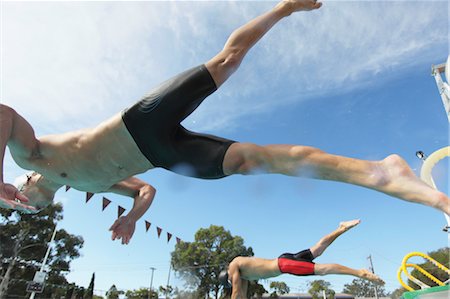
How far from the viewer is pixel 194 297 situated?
29562 millimetres

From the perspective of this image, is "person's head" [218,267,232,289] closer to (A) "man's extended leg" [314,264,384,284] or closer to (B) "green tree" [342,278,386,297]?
(A) "man's extended leg" [314,264,384,284]

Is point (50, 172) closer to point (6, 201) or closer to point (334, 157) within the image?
point (6, 201)

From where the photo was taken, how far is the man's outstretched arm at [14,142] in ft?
6.98

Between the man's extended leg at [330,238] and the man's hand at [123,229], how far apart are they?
2.61m

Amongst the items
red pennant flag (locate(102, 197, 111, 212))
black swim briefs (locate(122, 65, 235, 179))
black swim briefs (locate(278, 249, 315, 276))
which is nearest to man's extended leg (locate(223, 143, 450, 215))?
black swim briefs (locate(122, 65, 235, 179))

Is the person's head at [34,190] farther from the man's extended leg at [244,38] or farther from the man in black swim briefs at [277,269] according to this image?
the man's extended leg at [244,38]

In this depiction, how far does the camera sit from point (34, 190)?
135 inches

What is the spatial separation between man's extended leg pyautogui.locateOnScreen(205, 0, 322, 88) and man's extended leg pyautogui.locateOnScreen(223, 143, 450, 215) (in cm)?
56

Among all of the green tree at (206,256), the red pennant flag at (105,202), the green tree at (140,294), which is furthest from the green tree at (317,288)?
the red pennant flag at (105,202)

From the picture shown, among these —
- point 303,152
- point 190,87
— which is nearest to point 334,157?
point 303,152

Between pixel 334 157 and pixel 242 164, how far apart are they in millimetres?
642

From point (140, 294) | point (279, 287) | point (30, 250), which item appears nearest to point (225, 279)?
point (30, 250)

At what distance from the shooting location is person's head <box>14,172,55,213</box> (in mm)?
3418

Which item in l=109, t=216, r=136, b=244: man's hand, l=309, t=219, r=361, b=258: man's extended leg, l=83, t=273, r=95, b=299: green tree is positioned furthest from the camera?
l=83, t=273, r=95, b=299: green tree
